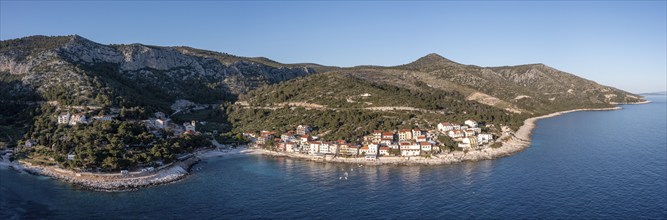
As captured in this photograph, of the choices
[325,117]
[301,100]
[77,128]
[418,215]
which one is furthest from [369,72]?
[418,215]

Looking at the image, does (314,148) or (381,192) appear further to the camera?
(314,148)

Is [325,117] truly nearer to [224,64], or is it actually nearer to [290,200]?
[290,200]

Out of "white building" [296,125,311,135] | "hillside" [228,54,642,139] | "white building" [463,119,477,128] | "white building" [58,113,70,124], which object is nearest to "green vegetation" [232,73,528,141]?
"hillside" [228,54,642,139]

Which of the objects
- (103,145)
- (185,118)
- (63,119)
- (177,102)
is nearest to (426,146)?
(103,145)

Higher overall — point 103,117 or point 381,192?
point 103,117

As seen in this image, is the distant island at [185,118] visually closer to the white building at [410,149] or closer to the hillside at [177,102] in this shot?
the white building at [410,149]

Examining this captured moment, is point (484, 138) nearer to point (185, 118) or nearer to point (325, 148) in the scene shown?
point (325, 148)
